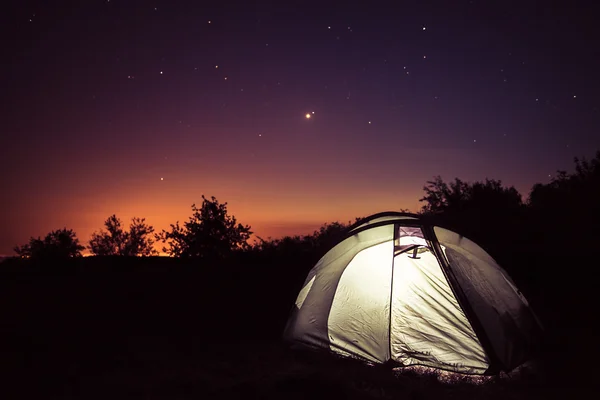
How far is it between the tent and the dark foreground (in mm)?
345

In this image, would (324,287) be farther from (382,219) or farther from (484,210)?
(484,210)

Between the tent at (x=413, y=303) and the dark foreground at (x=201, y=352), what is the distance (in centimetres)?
35

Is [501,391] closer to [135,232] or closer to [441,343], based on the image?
[441,343]

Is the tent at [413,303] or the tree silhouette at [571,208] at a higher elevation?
the tree silhouette at [571,208]

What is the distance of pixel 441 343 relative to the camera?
220 inches

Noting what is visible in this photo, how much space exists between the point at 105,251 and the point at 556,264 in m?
36.7

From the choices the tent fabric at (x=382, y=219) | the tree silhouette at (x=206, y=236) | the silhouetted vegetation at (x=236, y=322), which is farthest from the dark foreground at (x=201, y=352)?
the tree silhouette at (x=206, y=236)

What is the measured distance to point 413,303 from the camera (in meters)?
6.04

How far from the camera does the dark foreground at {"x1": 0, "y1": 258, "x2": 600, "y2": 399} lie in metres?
4.66

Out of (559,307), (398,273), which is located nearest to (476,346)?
(398,273)

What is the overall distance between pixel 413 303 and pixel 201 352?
3.63 m

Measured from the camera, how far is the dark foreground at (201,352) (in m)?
4.66

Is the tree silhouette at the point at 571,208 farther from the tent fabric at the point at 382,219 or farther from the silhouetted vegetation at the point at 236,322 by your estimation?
the tent fabric at the point at 382,219

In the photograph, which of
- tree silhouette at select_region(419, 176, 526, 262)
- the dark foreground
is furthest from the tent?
tree silhouette at select_region(419, 176, 526, 262)
